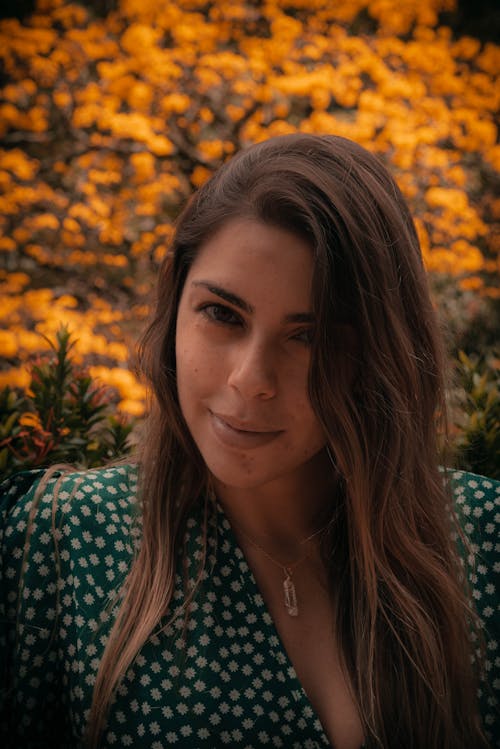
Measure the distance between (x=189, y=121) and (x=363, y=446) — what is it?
4.13 metres

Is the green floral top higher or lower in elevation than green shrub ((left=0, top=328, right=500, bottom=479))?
lower

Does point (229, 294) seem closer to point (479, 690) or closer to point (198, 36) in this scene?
point (479, 690)

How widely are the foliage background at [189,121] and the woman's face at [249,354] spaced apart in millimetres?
3159

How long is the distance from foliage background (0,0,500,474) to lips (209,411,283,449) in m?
3.21

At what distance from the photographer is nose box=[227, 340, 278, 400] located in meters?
1.25

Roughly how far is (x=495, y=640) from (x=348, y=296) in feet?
2.81

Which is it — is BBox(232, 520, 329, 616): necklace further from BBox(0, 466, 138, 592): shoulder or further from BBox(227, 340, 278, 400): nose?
BBox(227, 340, 278, 400): nose

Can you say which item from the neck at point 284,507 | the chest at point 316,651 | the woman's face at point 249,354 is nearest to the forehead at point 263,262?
the woman's face at point 249,354

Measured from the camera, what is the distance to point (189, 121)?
5008mm

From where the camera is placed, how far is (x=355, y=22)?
534 cm

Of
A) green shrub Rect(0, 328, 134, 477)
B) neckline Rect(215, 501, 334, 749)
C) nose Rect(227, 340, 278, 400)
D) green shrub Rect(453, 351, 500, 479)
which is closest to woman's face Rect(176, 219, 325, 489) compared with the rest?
nose Rect(227, 340, 278, 400)

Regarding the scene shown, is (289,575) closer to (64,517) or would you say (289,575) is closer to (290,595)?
(290,595)

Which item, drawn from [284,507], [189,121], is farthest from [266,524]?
[189,121]

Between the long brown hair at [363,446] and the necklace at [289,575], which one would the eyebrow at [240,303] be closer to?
the long brown hair at [363,446]
